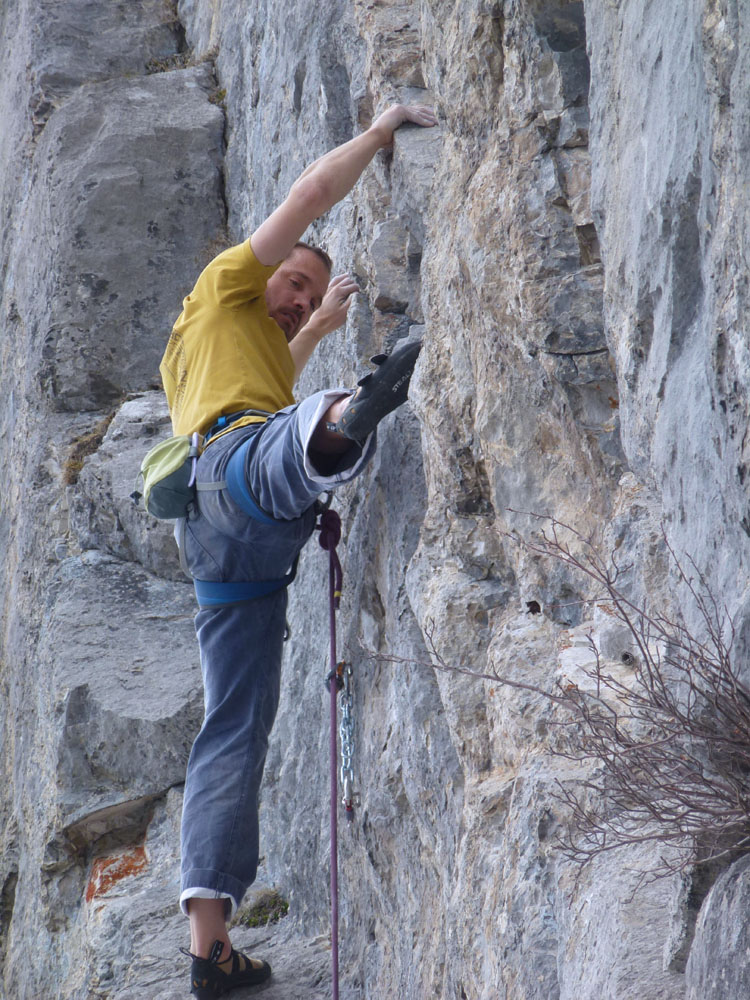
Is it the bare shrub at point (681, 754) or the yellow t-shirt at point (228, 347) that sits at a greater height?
the yellow t-shirt at point (228, 347)

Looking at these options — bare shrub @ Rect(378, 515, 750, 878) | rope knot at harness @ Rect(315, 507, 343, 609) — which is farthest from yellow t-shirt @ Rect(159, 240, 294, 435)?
bare shrub @ Rect(378, 515, 750, 878)

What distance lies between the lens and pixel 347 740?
158 inches

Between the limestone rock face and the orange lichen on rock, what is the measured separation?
0.02 meters

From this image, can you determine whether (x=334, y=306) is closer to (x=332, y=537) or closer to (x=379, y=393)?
(x=332, y=537)

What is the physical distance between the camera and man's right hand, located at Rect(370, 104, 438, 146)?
13.2ft

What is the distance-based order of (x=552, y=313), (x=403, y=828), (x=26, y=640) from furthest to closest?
(x=26, y=640) → (x=403, y=828) → (x=552, y=313)

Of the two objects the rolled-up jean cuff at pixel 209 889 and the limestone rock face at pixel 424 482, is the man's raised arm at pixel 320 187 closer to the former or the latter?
the limestone rock face at pixel 424 482

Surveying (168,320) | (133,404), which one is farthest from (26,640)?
(168,320)

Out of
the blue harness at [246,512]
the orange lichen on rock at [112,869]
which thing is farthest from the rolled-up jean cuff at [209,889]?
the orange lichen on rock at [112,869]

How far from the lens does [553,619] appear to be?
9.75ft

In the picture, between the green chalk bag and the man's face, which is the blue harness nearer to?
the green chalk bag

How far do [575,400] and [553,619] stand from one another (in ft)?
1.95

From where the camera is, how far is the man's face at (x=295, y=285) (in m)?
4.29

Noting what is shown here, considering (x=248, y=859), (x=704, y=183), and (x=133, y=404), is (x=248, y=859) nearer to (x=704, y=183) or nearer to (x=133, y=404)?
Answer: (x=704, y=183)
